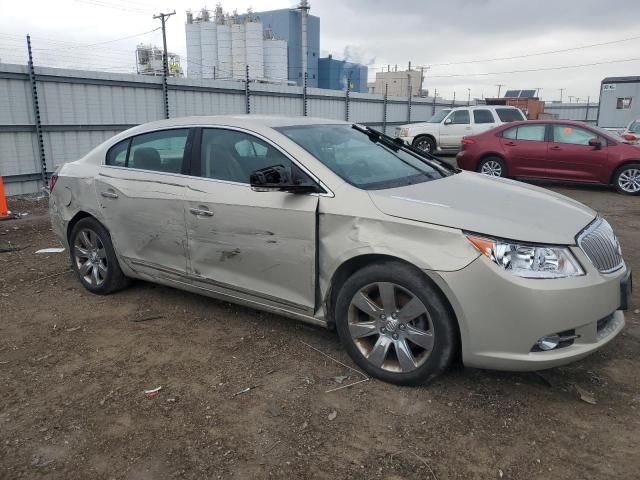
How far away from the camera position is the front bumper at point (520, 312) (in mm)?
2820

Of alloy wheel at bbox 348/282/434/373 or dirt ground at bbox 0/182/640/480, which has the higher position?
alloy wheel at bbox 348/282/434/373

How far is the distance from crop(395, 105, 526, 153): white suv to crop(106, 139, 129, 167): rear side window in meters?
13.7

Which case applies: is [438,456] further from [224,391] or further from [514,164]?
[514,164]

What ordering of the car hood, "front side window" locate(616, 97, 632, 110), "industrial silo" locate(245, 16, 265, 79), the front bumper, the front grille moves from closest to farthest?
the front bumper
the car hood
the front grille
"front side window" locate(616, 97, 632, 110)
"industrial silo" locate(245, 16, 265, 79)

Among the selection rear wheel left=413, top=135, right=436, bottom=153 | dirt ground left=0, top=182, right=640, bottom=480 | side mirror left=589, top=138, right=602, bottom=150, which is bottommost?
dirt ground left=0, top=182, right=640, bottom=480

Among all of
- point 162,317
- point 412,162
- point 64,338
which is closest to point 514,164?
point 412,162

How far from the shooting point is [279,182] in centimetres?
347

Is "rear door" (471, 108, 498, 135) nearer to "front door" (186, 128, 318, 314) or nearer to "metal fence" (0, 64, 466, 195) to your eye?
"metal fence" (0, 64, 466, 195)

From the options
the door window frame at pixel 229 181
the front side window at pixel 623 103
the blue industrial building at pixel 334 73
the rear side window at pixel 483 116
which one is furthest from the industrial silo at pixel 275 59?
the door window frame at pixel 229 181

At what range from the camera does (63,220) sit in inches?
200

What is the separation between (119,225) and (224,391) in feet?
6.48

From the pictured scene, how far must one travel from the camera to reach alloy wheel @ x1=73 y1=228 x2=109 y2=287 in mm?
A: 4852

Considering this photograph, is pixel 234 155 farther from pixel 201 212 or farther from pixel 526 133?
pixel 526 133

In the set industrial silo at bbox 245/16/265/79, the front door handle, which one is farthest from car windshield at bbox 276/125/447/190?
industrial silo at bbox 245/16/265/79
